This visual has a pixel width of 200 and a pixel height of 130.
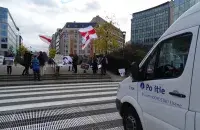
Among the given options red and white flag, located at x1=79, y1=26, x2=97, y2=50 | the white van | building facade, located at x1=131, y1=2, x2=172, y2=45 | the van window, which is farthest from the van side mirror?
building facade, located at x1=131, y1=2, x2=172, y2=45

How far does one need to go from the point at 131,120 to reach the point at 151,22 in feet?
237

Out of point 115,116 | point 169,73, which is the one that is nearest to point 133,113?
point 169,73

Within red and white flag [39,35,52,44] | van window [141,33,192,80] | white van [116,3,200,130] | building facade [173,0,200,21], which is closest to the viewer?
white van [116,3,200,130]

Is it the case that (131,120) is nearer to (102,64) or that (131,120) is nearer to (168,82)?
(168,82)

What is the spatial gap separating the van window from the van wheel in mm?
753

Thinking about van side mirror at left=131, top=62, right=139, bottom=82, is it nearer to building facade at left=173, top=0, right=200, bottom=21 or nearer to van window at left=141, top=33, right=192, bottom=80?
van window at left=141, top=33, right=192, bottom=80

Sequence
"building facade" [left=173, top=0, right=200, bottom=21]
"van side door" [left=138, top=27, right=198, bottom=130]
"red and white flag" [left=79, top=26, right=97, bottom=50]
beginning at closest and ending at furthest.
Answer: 1. "van side door" [left=138, top=27, right=198, bottom=130]
2. "red and white flag" [left=79, top=26, right=97, bottom=50]
3. "building facade" [left=173, top=0, right=200, bottom=21]

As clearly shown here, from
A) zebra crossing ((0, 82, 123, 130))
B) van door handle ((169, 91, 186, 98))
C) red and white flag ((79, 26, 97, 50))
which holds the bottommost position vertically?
zebra crossing ((0, 82, 123, 130))

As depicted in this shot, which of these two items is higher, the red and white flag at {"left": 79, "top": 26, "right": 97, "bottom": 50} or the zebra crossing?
the red and white flag at {"left": 79, "top": 26, "right": 97, "bottom": 50}

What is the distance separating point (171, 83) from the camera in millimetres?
3355

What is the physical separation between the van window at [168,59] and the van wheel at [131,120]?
0.75 metres

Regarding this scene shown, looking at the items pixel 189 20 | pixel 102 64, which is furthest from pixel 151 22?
pixel 189 20

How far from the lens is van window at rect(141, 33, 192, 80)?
A: 3262 millimetres

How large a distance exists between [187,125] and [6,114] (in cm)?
542
